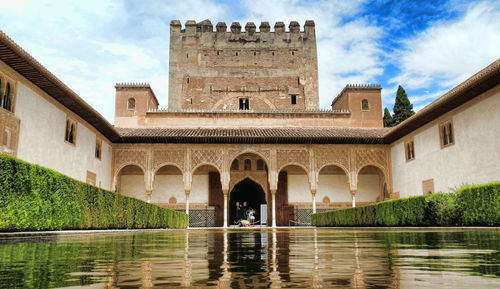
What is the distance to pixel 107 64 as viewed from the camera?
932 inches

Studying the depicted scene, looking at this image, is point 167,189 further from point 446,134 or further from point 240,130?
point 446,134

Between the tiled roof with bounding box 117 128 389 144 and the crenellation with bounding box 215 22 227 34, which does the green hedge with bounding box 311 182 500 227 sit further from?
the crenellation with bounding box 215 22 227 34

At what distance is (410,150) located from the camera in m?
16.9

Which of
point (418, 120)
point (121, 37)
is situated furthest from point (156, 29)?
point (418, 120)

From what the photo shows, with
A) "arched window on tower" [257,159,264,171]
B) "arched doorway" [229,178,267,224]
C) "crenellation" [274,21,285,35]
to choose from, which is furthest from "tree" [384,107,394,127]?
"arched window on tower" [257,159,264,171]

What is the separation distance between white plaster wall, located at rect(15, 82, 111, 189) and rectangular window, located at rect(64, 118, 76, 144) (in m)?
0.21

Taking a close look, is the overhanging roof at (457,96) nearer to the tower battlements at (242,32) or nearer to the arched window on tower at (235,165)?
the arched window on tower at (235,165)

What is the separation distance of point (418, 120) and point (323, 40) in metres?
15.5

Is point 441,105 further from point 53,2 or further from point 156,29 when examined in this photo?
point 156,29

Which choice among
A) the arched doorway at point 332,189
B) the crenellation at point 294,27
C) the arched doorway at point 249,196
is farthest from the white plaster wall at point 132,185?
the crenellation at point 294,27

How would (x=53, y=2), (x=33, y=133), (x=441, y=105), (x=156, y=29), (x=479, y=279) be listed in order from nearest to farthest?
1. (x=479, y=279)
2. (x=53, y=2)
3. (x=33, y=133)
4. (x=441, y=105)
5. (x=156, y=29)

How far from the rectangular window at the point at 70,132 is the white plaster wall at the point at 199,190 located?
21.9 ft

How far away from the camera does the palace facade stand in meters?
11.6

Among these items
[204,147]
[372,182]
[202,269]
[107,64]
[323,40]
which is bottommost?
[202,269]
